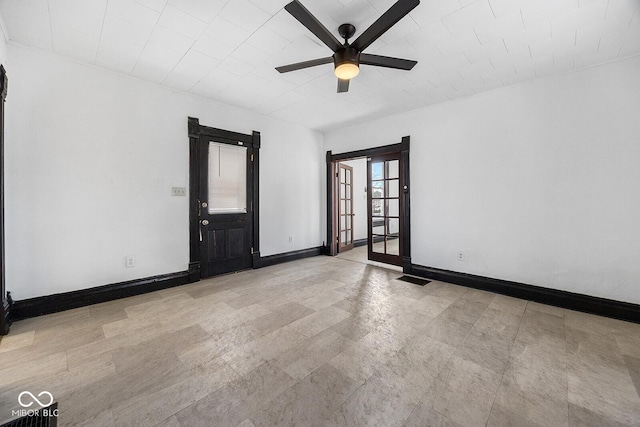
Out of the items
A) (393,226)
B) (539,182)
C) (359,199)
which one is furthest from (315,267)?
(539,182)

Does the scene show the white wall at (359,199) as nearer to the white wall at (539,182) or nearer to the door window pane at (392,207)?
the door window pane at (392,207)

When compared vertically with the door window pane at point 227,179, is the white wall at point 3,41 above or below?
above

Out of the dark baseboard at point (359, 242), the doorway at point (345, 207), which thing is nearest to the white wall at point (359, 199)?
Result: the dark baseboard at point (359, 242)

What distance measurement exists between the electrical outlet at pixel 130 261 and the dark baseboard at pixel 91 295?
0.70 feet

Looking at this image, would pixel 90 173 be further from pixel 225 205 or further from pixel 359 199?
pixel 359 199

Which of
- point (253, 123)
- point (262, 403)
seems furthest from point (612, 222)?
point (253, 123)

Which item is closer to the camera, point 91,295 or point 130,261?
point 91,295

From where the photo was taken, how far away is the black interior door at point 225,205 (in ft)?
13.4

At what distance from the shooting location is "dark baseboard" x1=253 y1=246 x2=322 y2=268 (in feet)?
15.9

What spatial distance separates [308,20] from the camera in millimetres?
1888

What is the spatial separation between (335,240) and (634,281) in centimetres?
441

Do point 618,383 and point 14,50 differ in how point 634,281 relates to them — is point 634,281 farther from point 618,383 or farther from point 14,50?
point 14,50
